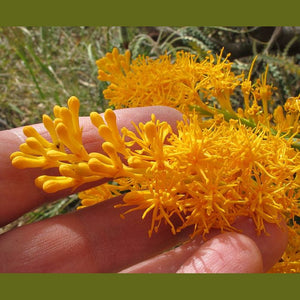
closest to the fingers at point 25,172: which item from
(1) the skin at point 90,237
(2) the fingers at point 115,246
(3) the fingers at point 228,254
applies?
(1) the skin at point 90,237

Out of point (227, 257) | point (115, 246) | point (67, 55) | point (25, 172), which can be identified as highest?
point (67, 55)

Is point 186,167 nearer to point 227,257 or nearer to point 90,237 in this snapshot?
point 227,257

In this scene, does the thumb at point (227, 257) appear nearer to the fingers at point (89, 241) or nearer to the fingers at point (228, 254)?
the fingers at point (228, 254)

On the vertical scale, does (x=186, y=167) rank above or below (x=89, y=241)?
above

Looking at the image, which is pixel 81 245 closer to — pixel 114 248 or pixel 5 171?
pixel 114 248

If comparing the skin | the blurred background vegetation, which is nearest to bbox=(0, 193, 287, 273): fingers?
the skin

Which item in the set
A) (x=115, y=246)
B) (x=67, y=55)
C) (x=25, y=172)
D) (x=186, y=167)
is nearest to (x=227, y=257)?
(x=186, y=167)

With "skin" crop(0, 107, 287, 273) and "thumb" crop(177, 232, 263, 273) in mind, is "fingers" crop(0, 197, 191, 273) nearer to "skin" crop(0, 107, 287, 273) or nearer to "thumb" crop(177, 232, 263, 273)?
"skin" crop(0, 107, 287, 273)
